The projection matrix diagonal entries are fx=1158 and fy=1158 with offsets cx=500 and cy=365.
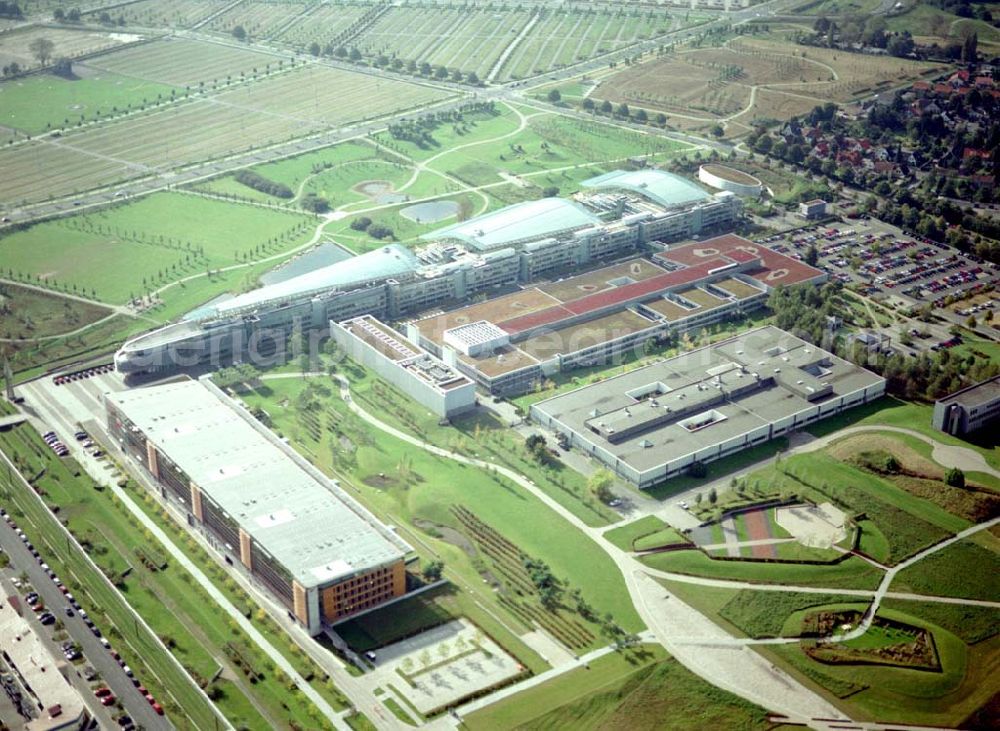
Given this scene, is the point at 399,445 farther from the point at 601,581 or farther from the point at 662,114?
the point at 662,114

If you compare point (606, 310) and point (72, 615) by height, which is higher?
point (606, 310)

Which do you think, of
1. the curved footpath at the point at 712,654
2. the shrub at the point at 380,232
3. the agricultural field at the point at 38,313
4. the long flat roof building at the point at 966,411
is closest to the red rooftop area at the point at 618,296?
the shrub at the point at 380,232

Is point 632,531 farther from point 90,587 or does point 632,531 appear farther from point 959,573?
point 90,587

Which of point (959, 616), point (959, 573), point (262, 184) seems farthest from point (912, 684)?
point (262, 184)

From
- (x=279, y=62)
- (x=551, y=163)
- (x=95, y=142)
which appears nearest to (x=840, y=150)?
(x=551, y=163)

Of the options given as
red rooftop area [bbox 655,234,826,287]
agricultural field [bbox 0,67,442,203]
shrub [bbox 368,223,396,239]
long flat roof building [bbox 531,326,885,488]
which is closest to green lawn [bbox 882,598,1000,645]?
long flat roof building [bbox 531,326,885,488]

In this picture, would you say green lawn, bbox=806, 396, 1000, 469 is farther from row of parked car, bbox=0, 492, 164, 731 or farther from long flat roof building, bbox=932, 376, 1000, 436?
row of parked car, bbox=0, 492, 164, 731

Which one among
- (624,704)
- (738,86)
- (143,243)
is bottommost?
(624,704)
